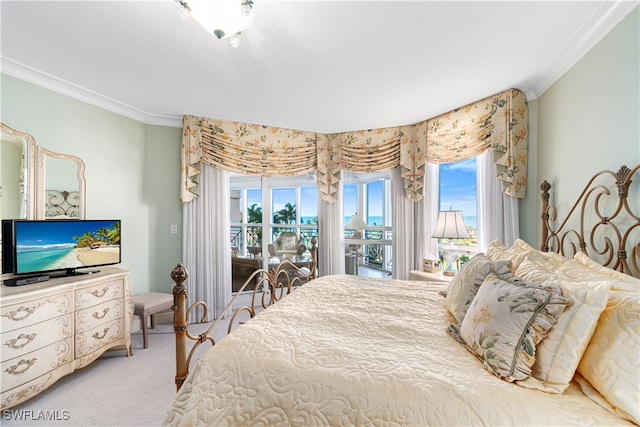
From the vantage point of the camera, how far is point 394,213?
3.55 m

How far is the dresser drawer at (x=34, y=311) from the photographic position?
5.74 feet

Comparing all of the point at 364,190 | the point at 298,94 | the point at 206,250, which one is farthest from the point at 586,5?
the point at 206,250

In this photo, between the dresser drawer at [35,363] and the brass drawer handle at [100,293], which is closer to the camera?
the dresser drawer at [35,363]

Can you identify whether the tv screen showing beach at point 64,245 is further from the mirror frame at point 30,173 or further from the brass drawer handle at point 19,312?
the brass drawer handle at point 19,312

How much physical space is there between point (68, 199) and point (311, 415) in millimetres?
2883

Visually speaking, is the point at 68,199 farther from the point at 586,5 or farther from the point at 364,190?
the point at 586,5

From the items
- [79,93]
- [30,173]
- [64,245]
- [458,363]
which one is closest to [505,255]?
[458,363]

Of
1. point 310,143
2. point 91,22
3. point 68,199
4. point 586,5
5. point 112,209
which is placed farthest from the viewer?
A: point 310,143

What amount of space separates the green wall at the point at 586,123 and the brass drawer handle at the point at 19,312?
12.4 ft

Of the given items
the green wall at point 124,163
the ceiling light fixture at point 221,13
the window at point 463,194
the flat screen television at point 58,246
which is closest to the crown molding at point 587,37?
the window at point 463,194

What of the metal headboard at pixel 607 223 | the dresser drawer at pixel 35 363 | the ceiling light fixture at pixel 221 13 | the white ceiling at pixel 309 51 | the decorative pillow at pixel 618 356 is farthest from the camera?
the dresser drawer at pixel 35 363

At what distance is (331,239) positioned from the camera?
3801 millimetres

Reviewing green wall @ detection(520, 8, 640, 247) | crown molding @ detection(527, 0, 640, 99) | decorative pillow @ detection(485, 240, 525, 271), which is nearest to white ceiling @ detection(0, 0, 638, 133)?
crown molding @ detection(527, 0, 640, 99)

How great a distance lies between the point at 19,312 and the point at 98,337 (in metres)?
0.63
